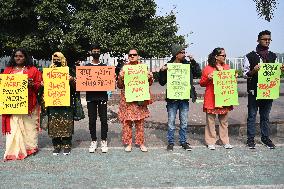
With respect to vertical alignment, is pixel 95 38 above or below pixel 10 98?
above

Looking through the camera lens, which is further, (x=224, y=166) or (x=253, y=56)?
(x=253, y=56)

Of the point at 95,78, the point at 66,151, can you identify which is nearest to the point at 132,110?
the point at 95,78

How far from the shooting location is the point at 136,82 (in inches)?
289

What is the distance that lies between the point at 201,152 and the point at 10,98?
351cm

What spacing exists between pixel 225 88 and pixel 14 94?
3.84 m

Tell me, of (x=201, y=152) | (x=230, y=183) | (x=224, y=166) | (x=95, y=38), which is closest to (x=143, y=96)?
(x=201, y=152)

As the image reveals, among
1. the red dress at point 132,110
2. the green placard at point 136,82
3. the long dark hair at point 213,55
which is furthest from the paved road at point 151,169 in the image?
the long dark hair at point 213,55

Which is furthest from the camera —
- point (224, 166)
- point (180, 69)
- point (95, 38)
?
point (95, 38)

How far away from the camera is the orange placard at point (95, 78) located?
7211 mm

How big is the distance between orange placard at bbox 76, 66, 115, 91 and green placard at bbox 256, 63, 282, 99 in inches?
107

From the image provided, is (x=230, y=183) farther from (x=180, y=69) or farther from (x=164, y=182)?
(x=180, y=69)

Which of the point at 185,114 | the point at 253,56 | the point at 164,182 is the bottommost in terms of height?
the point at 164,182

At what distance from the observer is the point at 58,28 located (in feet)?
91.4

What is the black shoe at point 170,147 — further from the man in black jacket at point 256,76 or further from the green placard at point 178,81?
the man in black jacket at point 256,76
